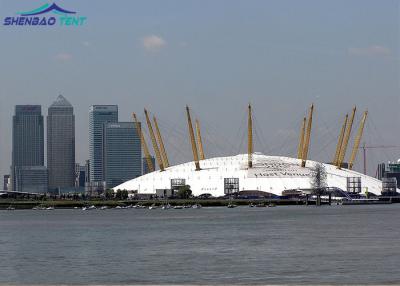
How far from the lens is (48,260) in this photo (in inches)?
2589

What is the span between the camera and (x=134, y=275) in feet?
176

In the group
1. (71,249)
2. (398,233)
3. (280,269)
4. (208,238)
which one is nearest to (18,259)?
(71,249)

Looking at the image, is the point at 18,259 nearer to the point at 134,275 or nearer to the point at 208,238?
the point at 134,275

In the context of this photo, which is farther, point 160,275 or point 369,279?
point 160,275

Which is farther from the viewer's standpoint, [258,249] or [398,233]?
[398,233]

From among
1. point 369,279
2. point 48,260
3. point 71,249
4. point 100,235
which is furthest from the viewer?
point 100,235

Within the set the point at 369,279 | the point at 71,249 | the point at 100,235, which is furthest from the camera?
the point at 100,235

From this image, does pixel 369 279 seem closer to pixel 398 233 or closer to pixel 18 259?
pixel 18 259

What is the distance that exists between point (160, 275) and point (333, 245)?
26334mm

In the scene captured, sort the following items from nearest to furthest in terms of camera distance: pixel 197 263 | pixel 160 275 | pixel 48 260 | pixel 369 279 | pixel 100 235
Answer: pixel 369 279
pixel 160 275
pixel 197 263
pixel 48 260
pixel 100 235

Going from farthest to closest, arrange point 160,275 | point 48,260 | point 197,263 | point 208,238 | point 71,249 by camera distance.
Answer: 1. point 208,238
2. point 71,249
3. point 48,260
4. point 197,263
5. point 160,275

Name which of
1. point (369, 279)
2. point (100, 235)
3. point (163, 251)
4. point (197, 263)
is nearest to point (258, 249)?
point (163, 251)

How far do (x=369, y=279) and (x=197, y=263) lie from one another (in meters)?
14.5

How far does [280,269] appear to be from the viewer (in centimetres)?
5553
